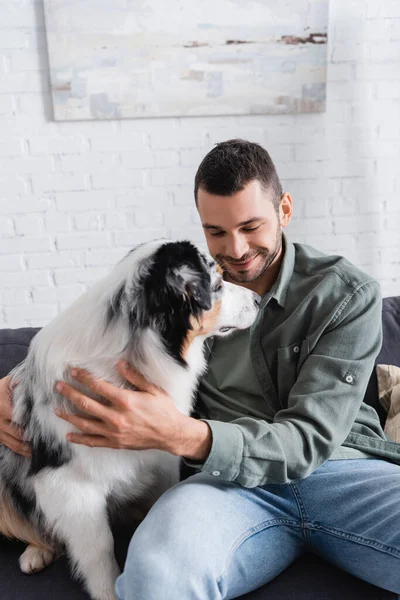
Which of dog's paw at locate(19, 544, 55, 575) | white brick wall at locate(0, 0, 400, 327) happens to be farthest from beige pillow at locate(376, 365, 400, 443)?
white brick wall at locate(0, 0, 400, 327)

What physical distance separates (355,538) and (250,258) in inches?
28.6

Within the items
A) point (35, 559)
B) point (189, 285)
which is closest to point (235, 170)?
point (189, 285)

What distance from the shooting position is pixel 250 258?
5.29ft

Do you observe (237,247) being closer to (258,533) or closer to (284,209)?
(284,209)

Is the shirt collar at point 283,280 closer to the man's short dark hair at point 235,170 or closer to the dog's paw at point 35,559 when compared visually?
the man's short dark hair at point 235,170

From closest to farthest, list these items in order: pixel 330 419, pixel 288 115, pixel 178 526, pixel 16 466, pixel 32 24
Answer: pixel 178 526, pixel 330 419, pixel 16 466, pixel 32 24, pixel 288 115

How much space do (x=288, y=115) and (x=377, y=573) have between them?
2.18m

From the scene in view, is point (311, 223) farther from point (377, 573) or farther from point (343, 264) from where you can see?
point (377, 573)

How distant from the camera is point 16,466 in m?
1.57

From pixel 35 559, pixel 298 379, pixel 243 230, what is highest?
pixel 243 230

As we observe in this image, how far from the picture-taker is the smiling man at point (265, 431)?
1.25m

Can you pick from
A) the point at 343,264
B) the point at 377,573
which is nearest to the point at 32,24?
the point at 343,264

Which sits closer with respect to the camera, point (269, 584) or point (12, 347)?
point (269, 584)

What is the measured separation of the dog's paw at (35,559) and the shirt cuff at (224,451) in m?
0.57
